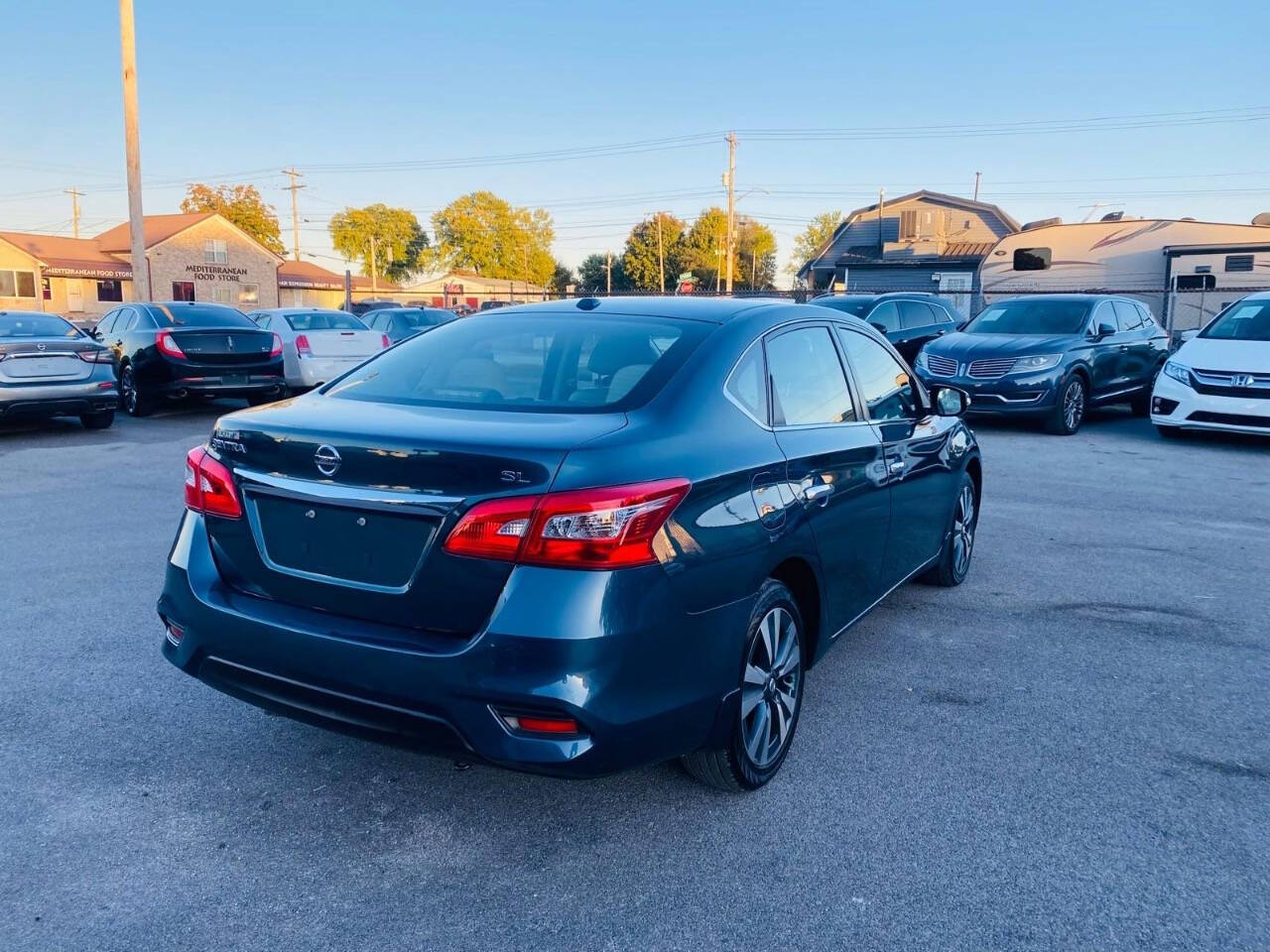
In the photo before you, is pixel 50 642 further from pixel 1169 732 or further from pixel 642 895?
pixel 1169 732

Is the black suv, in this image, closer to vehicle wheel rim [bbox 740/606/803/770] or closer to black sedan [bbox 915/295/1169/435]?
black sedan [bbox 915/295/1169/435]

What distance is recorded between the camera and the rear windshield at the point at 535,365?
3139mm

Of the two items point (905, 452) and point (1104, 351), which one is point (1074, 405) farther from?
point (905, 452)

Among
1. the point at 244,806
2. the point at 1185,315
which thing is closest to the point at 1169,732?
the point at 244,806

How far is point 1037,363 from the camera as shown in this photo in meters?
11.9

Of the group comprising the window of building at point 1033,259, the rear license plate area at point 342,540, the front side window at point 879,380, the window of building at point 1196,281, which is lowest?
the rear license plate area at point 342,540

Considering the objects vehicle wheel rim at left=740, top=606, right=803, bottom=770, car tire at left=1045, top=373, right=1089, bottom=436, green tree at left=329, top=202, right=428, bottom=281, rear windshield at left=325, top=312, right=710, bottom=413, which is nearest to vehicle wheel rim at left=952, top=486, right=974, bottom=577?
vehicle wheel rim at left=740, top=606, right=803, bottom=770

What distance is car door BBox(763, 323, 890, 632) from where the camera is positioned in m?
3.40

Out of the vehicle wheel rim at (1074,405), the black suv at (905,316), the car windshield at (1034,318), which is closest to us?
the vehicle wheel rim at (1074,405)

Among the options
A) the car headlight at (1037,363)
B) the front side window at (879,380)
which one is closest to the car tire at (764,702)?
the front side window at (879,380)

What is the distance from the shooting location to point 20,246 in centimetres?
4906

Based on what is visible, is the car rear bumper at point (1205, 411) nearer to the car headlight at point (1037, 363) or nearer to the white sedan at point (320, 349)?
the car headlight at point (1037, 363)

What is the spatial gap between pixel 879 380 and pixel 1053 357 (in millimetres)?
8517

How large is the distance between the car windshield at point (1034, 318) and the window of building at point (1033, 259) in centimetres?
1724
